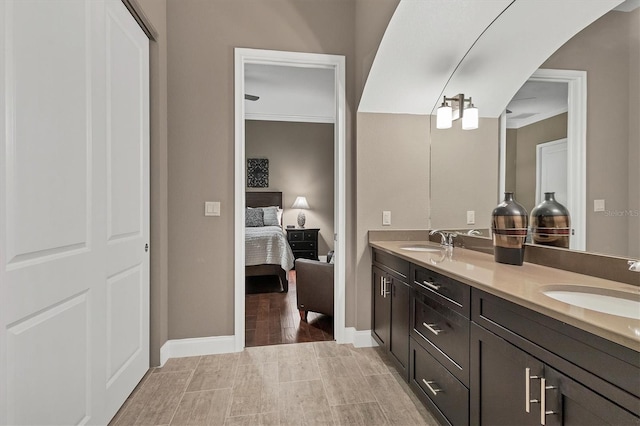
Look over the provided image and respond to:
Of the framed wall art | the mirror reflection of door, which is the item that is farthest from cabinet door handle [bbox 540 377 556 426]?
the framed wall art

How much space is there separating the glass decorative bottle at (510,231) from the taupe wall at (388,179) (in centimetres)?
107

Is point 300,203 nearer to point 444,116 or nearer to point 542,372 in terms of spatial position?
point 444,116

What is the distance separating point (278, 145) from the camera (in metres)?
6.61

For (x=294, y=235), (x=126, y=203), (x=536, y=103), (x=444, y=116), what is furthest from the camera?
(x=294, y=235)

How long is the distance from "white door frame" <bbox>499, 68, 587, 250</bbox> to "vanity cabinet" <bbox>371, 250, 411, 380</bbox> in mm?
886

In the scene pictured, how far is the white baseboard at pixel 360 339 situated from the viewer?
267 centimetres

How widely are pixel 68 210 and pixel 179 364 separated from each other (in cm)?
156

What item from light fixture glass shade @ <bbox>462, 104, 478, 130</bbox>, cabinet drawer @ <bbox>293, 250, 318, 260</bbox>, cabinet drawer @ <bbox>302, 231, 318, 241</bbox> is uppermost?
light fixture glass shade @ <bbox>462, 104, 478, 130</bbox>

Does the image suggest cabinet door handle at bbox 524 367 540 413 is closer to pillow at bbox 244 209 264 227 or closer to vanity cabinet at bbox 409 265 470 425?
vanity cabinet at bbox 409 265 470 425

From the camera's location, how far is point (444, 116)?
8.21 ft

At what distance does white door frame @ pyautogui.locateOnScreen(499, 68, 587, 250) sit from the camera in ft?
4.52

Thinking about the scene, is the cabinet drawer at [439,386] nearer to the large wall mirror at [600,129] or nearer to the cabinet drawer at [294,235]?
the large wall mirror at [600,129]

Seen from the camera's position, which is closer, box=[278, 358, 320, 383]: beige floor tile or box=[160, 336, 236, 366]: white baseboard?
box=[278, 358, 320, 383]: beige floor tile

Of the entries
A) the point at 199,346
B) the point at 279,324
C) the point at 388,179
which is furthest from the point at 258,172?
the point at 199,346
